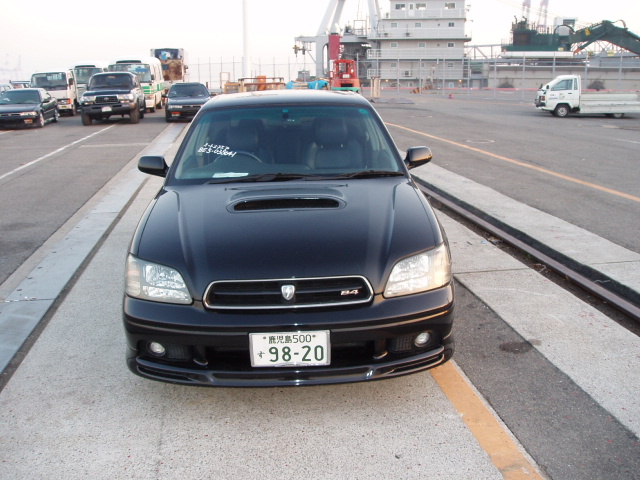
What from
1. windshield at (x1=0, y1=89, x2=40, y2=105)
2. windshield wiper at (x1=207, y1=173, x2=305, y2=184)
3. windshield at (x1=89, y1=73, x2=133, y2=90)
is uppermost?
windshield at (x1=89, y1=73, x2=133, y2=90)

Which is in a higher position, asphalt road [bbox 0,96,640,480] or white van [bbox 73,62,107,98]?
white van [bbox 73,62,107,98]

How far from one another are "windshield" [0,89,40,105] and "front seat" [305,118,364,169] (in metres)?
22.8

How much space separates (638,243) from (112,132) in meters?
17.9

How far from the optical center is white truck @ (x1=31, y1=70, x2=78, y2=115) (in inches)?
1080

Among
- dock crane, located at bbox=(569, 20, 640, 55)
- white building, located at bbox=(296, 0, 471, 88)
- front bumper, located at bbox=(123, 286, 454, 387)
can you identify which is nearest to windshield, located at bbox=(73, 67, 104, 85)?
white building, located at bbox=(296, 0, 471, 88)

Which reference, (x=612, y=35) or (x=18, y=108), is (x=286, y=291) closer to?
(x=18, y=108)

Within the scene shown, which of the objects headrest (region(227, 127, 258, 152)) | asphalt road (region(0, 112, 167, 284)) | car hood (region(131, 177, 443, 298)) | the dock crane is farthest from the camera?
the dock crane

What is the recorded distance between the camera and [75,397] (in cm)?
327

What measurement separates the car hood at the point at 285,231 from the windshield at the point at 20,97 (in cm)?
2310

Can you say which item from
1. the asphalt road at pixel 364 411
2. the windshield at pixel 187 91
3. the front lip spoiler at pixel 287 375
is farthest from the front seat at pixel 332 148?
the windshield at pixel 187 91

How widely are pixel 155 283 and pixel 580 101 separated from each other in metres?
24.4

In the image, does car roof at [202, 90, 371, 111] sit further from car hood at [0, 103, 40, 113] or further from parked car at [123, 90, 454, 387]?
car hood at [0, 103, 40, 113]

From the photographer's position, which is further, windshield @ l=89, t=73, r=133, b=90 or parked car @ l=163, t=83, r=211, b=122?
windshield @ l=89, t=73, r=133, b=90

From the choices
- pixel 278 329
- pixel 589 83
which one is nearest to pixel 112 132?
pixel 278 329
